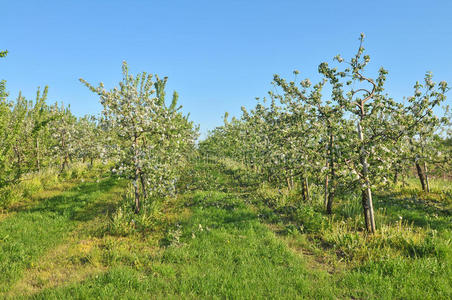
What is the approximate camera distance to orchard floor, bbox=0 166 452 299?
521cm

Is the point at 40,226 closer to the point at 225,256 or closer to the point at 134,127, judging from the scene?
the point at 134,127

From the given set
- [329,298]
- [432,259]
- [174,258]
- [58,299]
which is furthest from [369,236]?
[58,299]

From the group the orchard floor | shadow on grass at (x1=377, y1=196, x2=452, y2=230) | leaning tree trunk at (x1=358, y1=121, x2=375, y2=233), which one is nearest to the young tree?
the orchard floor

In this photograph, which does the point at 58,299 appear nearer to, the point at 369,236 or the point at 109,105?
the point at 109,105

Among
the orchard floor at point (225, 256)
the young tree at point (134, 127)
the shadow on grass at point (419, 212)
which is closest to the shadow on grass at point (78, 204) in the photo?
the orchard floor at point (225, 256)

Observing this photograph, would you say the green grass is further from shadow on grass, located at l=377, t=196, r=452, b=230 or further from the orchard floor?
shadow on grass, located at l=377, t=196, r=452, b=230

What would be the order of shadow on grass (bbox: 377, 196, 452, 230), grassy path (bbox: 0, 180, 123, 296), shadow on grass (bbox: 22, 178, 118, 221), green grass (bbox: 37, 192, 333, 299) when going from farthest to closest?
shadow on grass (bbox: 22, 178, 118, 221) < shadow on grass (bbox: 377, 196, 452, 230) < grassy path (bbox: 0, 180, 123, 296) < green grass (bbox: 37, 192, 333, 299)

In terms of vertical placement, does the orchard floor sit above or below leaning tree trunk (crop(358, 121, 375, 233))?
below

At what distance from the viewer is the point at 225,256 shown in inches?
262

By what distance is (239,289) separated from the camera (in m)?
5.14

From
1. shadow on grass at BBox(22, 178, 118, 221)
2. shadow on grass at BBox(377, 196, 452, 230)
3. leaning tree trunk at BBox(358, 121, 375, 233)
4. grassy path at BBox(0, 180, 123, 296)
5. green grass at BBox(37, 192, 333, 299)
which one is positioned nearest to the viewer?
green grass at BBox(37, 192, 333, 299)

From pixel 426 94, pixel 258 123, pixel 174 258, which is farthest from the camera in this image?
pixel 258 123

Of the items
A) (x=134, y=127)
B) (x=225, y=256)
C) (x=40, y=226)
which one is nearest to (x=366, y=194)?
(x=225, y=256)

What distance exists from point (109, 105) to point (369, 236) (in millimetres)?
10287
